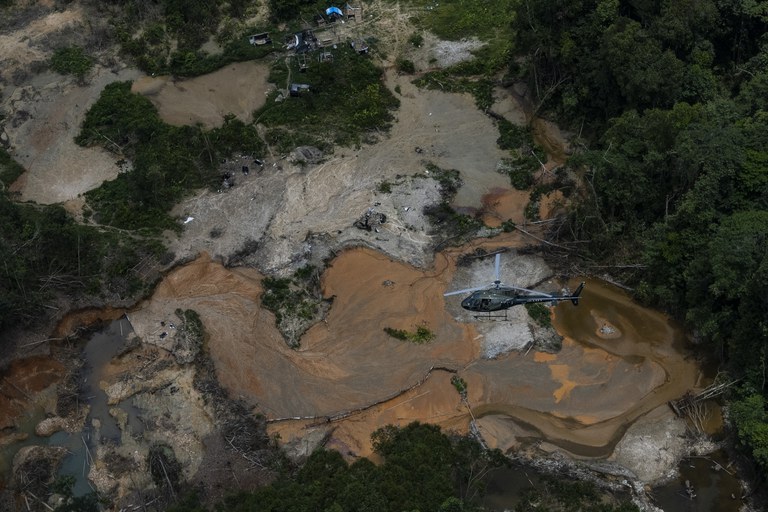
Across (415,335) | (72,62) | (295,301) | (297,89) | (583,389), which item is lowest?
(295,301)

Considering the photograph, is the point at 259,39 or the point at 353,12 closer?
the point at 259,39

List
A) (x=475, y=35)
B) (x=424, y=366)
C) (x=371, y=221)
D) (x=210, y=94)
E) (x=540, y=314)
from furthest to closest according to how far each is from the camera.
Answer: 1. (x=475, y=35)
2. (x=210, y=94)
3. (x=371, y=221)
4. (x=540, y=314)
5. (x=424, y=366)

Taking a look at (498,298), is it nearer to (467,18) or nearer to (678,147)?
(678,147)

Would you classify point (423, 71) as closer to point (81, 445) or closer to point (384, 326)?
point (384, 326)

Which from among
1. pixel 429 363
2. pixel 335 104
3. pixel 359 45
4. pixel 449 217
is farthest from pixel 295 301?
pixel 359 45

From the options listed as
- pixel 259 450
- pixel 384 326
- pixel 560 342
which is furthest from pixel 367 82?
pixel 259 450

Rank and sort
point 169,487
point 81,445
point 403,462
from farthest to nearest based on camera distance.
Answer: point 81,445
point 169,487
point 403,462

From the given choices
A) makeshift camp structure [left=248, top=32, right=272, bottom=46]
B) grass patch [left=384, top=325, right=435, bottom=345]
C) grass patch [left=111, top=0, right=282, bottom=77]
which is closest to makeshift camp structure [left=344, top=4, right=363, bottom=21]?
grass patch [left=111, top=0, right=282, bottom=77]

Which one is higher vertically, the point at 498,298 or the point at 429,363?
the point at 498,298

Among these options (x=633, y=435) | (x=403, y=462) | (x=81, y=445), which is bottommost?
(x=81, y=445)
